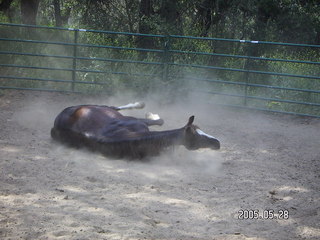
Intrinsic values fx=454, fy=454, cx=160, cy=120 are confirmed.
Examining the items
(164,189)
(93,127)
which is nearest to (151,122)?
(93,127)

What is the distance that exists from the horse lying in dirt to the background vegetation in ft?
10.4

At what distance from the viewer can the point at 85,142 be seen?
6.11 metres

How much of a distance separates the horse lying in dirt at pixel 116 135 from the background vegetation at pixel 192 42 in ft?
10.4

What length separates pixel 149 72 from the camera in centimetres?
1013

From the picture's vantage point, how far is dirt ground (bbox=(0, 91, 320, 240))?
151 inches

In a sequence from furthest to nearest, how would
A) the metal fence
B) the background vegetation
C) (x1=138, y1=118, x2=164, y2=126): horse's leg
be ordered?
1. the background vegetation
2. the metal fence
3. (x1=138, y1=118, x2=164, y2=126): horse's leg

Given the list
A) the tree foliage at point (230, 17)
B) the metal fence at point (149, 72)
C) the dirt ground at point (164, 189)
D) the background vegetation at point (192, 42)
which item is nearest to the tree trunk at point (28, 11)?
the background vegetation at point (192, 42)

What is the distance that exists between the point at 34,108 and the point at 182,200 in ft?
16.6

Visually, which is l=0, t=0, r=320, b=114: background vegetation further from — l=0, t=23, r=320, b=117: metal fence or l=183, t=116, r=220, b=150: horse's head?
l=183, t=116, r=220, b=150: horse's head

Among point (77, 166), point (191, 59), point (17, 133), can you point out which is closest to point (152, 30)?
point (191, 59)

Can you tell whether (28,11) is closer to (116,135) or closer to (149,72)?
(149,72)

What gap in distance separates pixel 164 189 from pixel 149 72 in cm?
559

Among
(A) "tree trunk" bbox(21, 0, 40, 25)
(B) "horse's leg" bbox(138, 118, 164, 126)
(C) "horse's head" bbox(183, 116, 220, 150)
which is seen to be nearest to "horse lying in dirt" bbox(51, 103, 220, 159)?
(C) "horse's head" bbox(183, 116, 220, 150)

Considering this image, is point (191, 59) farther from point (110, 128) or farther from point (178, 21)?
point (110, 128)
